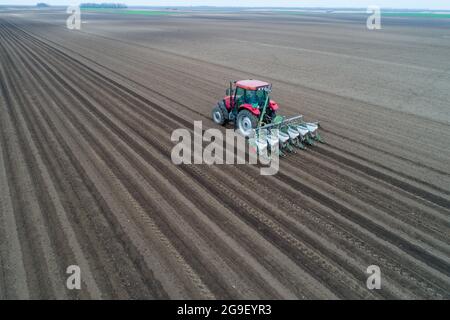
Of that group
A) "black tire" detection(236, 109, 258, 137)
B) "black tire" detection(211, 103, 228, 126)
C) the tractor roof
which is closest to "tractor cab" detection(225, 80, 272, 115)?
the tractor roof

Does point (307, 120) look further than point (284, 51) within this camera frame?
No

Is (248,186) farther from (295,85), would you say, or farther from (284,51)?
(284,51)

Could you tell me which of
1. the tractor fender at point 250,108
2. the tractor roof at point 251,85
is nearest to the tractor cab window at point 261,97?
the tractor roof at point 251,85

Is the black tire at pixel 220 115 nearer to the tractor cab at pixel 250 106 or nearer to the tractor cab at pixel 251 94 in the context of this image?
the tractor cab at pixel 250 106

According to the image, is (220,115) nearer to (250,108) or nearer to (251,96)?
(251,96)

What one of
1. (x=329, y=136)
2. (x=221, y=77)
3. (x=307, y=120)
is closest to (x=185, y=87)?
(x=221, y=77)
